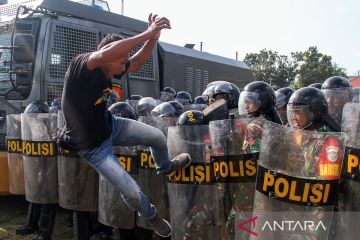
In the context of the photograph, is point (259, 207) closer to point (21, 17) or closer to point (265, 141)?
point (265, 141)

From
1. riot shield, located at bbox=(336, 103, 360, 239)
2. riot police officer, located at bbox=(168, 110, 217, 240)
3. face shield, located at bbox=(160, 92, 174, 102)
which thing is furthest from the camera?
face shield, located at bbox=(160, 92, 174, 102)

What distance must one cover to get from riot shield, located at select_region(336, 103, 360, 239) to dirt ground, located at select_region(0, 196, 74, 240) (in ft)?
12.5

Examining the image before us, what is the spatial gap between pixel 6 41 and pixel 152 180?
155 inches

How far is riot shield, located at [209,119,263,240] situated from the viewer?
3.41m

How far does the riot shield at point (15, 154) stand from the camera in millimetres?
5961

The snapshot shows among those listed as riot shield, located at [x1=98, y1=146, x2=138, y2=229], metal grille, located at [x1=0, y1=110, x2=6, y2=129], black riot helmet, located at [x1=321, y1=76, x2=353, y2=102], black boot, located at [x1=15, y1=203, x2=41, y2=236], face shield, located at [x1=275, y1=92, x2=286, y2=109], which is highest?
black riot helmet, located at [x1=321, y1=76, x2=353, y2=102]

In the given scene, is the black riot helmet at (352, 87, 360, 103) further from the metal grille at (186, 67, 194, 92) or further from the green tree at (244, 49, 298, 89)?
the green tree at (244, 49, 298, 89)

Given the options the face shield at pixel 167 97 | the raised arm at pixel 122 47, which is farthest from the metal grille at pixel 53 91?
the raised arm at pixel 122 47

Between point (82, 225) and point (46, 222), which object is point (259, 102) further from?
point (46, 222)

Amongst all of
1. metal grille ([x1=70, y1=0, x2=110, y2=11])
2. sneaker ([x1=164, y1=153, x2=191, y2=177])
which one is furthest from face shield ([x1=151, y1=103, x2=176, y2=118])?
metal grille ([x1=70, y1=0, x2=110, y2=11])

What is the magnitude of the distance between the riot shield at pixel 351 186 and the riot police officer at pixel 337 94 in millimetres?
2704

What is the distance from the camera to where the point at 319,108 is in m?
3.78

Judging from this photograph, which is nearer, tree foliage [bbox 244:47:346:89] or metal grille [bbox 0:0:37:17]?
metal grille [bbox 0:0:37:17]

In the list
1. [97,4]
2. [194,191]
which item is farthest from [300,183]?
[97,4]
